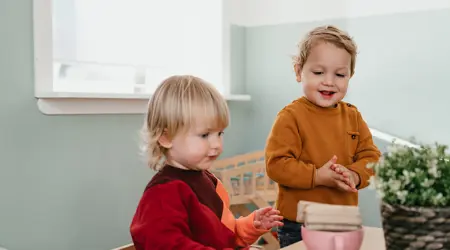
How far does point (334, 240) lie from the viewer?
2.51 feet

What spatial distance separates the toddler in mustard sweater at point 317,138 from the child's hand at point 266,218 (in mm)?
212

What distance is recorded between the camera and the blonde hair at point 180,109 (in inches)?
39.8

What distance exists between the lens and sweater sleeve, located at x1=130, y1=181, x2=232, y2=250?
894mm

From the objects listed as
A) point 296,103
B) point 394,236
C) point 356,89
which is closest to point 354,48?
point 296,103

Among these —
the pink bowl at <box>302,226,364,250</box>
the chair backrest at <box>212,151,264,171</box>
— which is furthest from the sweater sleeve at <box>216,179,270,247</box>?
the chair backrest at <box>212,151,264,171</box>

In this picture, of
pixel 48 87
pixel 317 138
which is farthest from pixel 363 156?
pixel 48 87

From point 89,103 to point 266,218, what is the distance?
3.01ft

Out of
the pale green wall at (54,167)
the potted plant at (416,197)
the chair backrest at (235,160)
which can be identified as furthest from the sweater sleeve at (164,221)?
the chair backrest at (235,160)

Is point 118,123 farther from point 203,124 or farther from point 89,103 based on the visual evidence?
point 203,124

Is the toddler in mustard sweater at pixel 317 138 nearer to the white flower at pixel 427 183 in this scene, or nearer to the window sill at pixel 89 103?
the white flower at pixel 427 183

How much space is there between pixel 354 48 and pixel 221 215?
57 cm

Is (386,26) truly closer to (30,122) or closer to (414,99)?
(414,99)

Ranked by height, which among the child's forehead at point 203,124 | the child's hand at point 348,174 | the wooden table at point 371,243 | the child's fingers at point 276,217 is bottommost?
the wooden table at point 371,243

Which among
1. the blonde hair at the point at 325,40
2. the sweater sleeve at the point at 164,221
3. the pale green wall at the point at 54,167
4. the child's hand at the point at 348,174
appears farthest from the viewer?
the pale green wall at the point at 54,167
